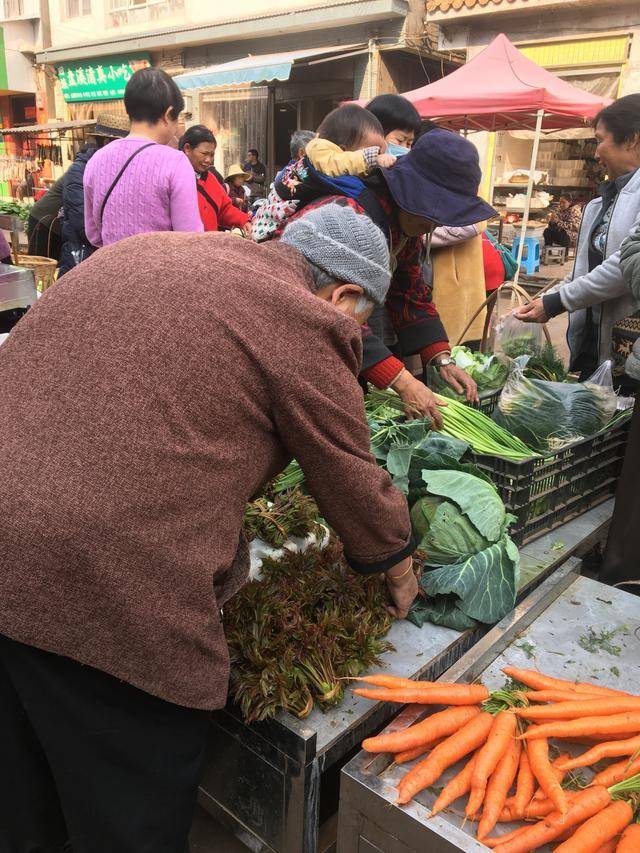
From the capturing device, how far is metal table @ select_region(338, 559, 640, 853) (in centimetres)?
135

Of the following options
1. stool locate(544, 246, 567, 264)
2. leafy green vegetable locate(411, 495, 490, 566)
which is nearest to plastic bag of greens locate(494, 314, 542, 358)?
leafy green vegetable locate(411, 495, 490, 566)

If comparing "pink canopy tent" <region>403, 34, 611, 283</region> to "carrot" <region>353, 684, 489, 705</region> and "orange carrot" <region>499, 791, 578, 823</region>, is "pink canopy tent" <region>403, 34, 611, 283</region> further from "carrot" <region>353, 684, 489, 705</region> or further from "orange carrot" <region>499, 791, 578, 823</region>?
"orange carrot" <region>499, 791, 578, 823</region>

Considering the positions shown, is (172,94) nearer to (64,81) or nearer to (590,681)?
(590,681)

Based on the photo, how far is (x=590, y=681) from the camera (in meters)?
1.81

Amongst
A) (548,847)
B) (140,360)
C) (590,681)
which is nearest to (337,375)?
(140,360)

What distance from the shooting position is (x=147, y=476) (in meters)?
1.13

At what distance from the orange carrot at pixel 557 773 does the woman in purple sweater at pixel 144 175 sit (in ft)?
8.75

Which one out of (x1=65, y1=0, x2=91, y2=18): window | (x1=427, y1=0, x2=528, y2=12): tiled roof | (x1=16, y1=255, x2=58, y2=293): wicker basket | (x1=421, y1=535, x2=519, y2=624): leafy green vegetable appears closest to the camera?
(x1=421, y1=535, x2=519, y2=624): leafy green vegetable

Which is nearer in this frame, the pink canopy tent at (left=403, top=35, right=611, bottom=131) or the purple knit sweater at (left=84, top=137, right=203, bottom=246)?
the purple knit sweater at (left=84, top=137, right=203, bottom=246)

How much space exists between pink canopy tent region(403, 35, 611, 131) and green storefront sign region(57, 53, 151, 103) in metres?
10.8

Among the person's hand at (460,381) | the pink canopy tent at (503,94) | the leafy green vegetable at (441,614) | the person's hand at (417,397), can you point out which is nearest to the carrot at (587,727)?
the leafy green vegetable at (441,614)

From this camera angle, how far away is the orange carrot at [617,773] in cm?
142

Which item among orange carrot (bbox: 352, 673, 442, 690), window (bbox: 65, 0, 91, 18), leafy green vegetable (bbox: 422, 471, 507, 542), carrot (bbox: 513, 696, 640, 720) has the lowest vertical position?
carrot (bbox: 513, 696, 640, 720)

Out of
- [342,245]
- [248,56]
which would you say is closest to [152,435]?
[342,245]
